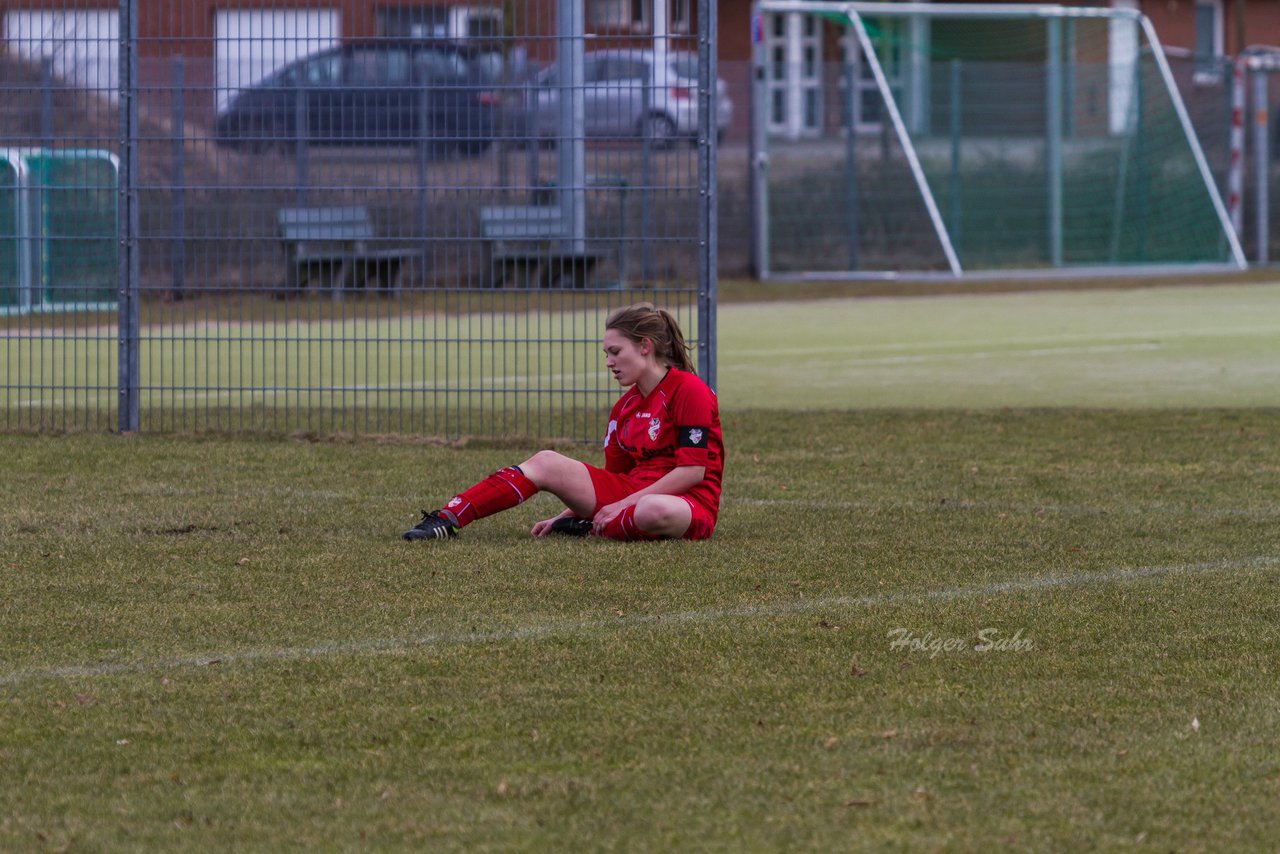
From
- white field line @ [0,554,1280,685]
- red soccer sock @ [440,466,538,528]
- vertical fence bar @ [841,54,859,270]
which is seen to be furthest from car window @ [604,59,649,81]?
vertical fence bar @ [841,54,859,270]

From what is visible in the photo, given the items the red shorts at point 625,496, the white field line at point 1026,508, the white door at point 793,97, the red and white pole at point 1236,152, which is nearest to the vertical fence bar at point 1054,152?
the red and white pole at point 1236,152

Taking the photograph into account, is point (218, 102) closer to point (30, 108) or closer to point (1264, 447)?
point (30, 108)

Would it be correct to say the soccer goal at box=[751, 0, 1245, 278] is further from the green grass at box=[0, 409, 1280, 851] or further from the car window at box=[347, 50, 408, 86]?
the green grass at box=[0, 409, 1280, 851]

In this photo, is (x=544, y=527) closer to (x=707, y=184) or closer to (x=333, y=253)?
(x=707, y=184)

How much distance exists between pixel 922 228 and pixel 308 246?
1623cm

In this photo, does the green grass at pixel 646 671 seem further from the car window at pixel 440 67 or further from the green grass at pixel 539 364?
the car window at pixel 440 67

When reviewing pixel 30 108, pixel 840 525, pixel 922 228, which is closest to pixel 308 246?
pixel 30 108

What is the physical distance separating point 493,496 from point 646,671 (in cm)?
205

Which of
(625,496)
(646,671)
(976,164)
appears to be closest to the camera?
(646,671)

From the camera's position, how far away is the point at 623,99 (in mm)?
10117

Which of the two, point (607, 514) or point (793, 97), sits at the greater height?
point (793, 97)

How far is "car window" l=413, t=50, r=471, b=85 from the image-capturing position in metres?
10.1

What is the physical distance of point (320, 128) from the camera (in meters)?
9.98

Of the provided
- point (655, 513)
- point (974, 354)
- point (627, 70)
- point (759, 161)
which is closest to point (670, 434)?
point (655, 513)
